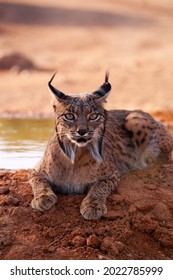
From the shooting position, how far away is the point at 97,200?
22.4 ft

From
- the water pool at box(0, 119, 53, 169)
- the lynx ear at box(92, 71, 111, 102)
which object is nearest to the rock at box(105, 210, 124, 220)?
the lynx ear at box(92, 71, 111, 102)

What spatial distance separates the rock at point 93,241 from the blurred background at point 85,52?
5.52 metres

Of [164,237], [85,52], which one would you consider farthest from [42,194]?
[85,52]

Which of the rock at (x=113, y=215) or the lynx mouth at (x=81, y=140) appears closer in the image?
the lynx mouth at (x=81, y=140)

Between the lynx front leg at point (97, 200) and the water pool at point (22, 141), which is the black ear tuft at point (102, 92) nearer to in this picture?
the lynx front leg at point (97, 200)

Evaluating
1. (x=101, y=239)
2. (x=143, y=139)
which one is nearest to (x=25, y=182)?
(x=101, y=239)

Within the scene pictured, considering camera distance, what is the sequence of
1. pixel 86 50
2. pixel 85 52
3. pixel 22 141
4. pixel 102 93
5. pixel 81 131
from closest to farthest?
pixel 81 131 < pixel 102 93 < pixel 22 141 < pixel 85 52 < pixel 86 50

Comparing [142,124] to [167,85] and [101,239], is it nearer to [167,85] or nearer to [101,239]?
[101,239]

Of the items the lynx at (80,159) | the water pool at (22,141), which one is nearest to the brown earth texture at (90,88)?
the lynx at (80,159)

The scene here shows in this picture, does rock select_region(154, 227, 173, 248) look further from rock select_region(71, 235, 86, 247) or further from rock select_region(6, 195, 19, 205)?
rock select_region(6, 195, 19, 205)

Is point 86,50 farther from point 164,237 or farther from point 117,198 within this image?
point 164,237

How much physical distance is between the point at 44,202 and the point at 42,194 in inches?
4.0

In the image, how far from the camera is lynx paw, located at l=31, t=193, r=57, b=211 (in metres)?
6.76

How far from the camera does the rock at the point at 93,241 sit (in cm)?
643
